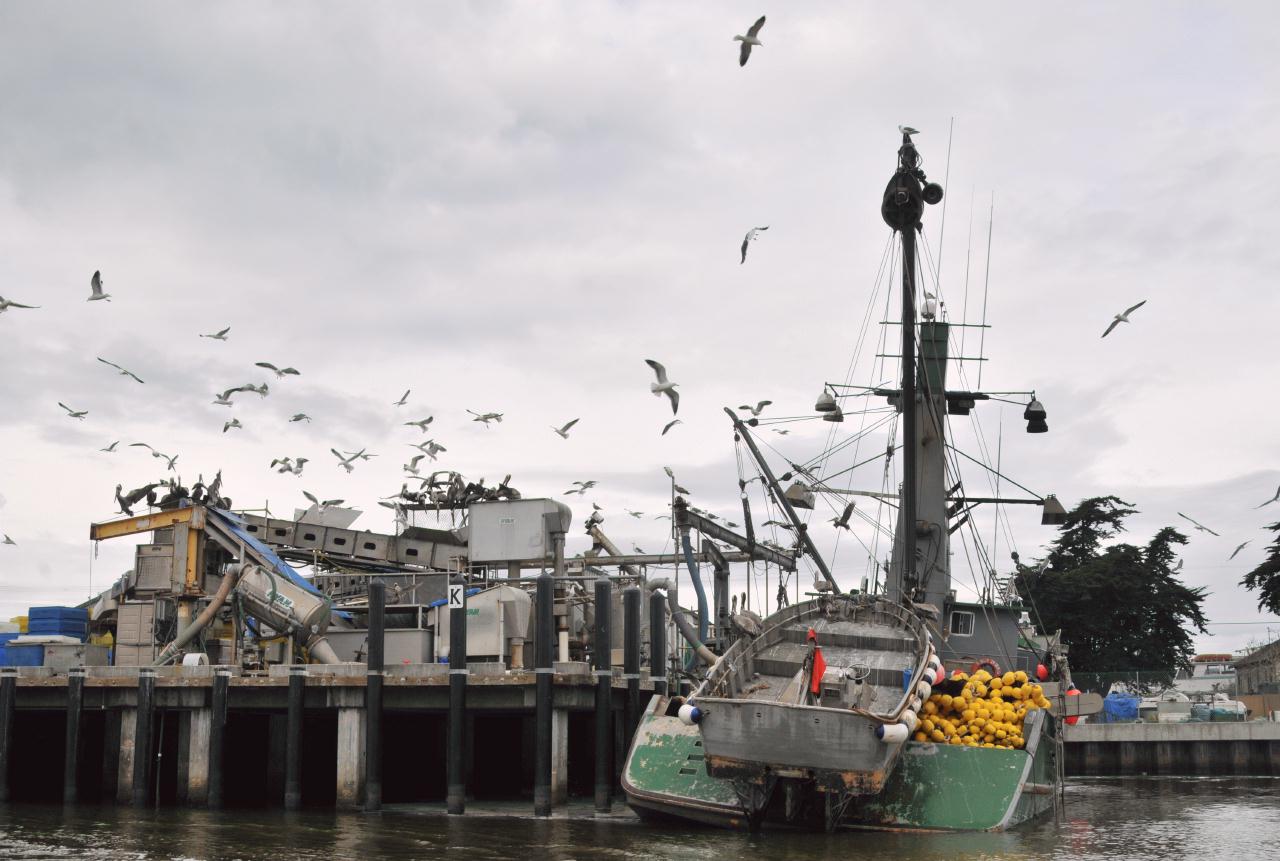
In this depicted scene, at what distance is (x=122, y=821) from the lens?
102ft

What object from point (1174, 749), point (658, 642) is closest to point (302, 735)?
point (658, 642)

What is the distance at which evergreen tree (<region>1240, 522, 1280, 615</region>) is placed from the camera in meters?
72.6

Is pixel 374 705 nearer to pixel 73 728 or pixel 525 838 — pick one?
pixel 525 838

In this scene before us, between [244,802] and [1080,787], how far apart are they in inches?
1106

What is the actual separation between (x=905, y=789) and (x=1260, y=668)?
74.8 m

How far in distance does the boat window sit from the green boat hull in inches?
350

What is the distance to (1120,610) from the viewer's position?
84250 mm

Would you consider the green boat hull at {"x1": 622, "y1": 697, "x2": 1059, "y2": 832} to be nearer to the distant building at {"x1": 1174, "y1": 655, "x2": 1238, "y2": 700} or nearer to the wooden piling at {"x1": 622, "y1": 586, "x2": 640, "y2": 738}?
the wooden piling at {"x1": 622, "y1": 586, "x2": 640, "y2": 738}

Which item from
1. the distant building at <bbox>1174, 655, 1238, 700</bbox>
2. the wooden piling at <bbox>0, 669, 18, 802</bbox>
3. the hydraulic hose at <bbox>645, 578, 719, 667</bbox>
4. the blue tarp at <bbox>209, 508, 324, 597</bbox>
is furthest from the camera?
the distant building at <bbox>1174, 655, 1238, 700</bbox>

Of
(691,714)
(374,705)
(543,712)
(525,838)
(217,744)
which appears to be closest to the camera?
(691,714)

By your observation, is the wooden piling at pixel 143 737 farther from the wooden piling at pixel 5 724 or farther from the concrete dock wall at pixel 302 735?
the wooden piling at pixel 5 724

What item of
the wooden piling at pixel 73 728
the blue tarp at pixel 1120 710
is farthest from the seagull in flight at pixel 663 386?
the blue tarp at pixel 1120 710

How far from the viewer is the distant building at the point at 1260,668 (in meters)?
85.1

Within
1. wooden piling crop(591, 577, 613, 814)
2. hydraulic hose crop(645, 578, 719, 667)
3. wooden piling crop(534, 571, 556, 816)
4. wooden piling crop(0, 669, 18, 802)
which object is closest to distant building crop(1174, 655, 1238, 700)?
hydraulic hose crop(645, 578, 719, 667)
